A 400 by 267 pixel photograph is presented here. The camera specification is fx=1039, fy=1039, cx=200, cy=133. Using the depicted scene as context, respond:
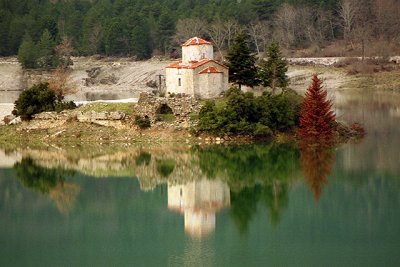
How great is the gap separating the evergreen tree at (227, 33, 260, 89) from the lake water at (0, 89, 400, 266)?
533 cm

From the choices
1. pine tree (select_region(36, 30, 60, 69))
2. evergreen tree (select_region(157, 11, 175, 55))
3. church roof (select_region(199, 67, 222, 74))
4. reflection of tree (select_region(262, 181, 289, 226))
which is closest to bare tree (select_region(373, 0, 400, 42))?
evergreen tree (select_region(157, 11, 175, 55))

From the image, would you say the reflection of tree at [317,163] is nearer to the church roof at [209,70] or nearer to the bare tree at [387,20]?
the church roof at [209,70]

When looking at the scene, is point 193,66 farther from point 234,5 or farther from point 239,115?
point 234,5

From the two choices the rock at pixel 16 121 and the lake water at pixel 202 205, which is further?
the rock at pixel 16 121

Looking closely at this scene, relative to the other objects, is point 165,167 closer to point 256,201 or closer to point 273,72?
point 256,201

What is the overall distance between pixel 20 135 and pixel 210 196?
14.1 metres

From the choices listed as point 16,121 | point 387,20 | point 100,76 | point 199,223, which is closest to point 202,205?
point 199,223

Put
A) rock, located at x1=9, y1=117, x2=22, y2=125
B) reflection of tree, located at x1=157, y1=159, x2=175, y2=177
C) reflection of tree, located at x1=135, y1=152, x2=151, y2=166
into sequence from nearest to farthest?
1. reflection of tree, located at x1=157, y1=159, x2=175, y2=177
2. reflection of tree, located at x1=135, y1=152, x2=151, y2=166
3. rock, located at x1=9, y1=117, x2=22, y2=125

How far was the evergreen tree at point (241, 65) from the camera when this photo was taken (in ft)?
143

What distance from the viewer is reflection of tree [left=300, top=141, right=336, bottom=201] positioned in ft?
104

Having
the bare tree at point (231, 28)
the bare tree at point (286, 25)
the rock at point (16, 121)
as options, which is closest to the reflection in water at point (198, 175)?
the rock at point (16, 121)

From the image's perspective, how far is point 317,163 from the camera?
34875mm

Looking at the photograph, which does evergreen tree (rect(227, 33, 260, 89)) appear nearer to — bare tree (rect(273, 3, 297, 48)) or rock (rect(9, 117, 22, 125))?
rock (rect(9, 117, 22, 125))

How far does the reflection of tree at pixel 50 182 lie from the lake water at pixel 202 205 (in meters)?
0.04
